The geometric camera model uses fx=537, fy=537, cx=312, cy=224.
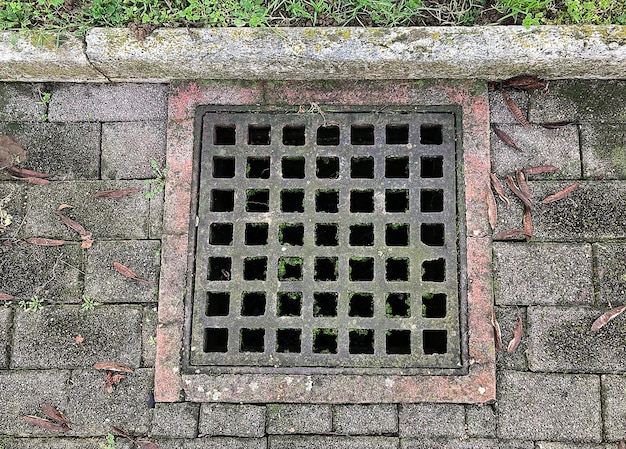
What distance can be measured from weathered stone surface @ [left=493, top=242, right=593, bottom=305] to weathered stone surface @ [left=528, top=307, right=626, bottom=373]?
7 centimetres

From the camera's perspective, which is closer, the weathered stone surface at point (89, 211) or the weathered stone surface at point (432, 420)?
the weathered stone surface at point (432, 420)

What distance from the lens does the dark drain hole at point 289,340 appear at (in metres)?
2.90

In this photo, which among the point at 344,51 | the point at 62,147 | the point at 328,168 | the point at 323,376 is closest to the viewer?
the point at 344,51

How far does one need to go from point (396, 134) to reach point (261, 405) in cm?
161

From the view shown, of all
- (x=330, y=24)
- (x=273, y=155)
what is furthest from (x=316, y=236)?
(x=330, y=24)

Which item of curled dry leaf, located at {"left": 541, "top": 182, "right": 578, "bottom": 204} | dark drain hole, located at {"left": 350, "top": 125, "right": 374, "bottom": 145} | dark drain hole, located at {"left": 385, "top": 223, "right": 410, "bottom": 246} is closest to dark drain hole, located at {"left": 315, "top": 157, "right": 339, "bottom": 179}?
dark drain hole, located at {"left": 350, "top": 125, "right": 374, "bottom": 145}

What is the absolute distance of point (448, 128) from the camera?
2.80 meters

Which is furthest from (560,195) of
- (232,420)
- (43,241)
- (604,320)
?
(43,241)

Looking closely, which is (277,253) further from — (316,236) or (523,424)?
(523,424)

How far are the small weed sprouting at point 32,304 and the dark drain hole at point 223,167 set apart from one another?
112cm

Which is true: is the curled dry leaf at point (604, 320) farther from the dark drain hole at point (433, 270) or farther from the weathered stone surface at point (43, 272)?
the weathered stone surface at point (43, 272)

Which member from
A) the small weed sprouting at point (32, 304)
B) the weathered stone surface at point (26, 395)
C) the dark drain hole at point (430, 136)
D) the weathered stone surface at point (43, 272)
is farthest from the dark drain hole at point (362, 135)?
the weathered stone surface at point (26, 395)

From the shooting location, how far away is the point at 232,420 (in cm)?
267

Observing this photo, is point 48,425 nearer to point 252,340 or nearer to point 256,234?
point 252,340
